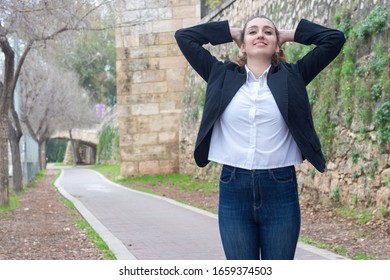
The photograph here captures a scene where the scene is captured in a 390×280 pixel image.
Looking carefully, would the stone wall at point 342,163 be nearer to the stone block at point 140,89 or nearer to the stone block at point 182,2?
the stone block at point 182,2

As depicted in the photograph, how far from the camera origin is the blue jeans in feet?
9.29

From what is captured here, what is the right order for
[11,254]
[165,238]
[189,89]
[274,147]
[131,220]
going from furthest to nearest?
[189,89]
[131,220]
[165,238]
[11,254]
[274,147]

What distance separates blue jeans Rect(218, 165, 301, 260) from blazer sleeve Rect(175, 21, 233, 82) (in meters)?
0.63

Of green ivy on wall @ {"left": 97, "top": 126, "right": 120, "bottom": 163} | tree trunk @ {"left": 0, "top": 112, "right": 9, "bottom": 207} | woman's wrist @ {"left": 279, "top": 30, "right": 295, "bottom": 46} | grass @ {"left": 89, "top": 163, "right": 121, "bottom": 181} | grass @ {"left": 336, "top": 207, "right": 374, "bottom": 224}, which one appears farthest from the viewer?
green ivy on wall @ {"left": 97, "top": 126, "right": 120, "bottom": 163}

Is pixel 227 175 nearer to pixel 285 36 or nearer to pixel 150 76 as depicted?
pixel 285 36

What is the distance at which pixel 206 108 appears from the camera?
3.00 m

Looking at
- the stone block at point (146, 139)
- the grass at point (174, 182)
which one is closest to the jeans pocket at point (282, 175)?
the grass at point (174, 182)

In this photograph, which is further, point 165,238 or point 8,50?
point 8,50

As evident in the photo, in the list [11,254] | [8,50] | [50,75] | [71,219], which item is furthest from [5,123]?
[50,75]

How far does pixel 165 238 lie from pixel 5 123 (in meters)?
4.74

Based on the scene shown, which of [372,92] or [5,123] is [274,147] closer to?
[372,92]

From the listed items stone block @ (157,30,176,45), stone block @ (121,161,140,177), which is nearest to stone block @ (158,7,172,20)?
stone block @ (157,30,176,45)

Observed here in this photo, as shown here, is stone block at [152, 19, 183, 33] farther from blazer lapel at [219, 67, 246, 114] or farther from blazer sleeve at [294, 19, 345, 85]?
blazer lapel at [219, 67, 246, 114]

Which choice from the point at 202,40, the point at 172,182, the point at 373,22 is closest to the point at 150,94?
the point at 172,182
